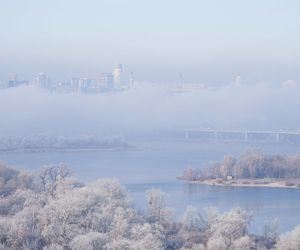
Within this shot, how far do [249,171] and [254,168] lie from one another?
77 millimetres

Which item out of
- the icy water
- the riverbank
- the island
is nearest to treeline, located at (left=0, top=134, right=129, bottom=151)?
the icy water

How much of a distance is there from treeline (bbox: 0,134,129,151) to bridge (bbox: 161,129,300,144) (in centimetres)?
263

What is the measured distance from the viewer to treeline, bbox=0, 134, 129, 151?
52.9 ft

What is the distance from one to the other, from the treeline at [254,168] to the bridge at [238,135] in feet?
21.7

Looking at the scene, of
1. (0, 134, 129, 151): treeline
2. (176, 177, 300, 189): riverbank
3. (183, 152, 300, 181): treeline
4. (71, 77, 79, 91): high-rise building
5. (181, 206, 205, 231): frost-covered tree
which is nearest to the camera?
(181, 206, 205, 231): frost-covered tree

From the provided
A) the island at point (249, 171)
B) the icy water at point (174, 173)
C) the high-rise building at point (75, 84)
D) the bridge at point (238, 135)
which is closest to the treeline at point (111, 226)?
the icy water at point (174, 173)

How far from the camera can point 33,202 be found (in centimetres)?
642

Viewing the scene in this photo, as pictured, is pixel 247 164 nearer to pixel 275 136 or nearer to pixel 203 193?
pixel 203 193

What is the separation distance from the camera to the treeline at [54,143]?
16125mm

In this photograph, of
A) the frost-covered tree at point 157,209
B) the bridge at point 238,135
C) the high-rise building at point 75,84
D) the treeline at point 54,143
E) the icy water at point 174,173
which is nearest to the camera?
the frost-covered tree at point 157,209

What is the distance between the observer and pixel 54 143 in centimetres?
1672

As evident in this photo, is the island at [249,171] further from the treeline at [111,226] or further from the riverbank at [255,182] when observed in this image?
the treeline at [111,226]

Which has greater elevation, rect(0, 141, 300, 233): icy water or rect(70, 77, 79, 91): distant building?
rect(70, 77, 79, 91): distant building

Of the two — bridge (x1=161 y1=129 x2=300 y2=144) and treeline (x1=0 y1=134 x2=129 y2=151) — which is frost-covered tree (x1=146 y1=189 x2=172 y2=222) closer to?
treeline (x1=0 y1=134 x2=129 y2=151)
